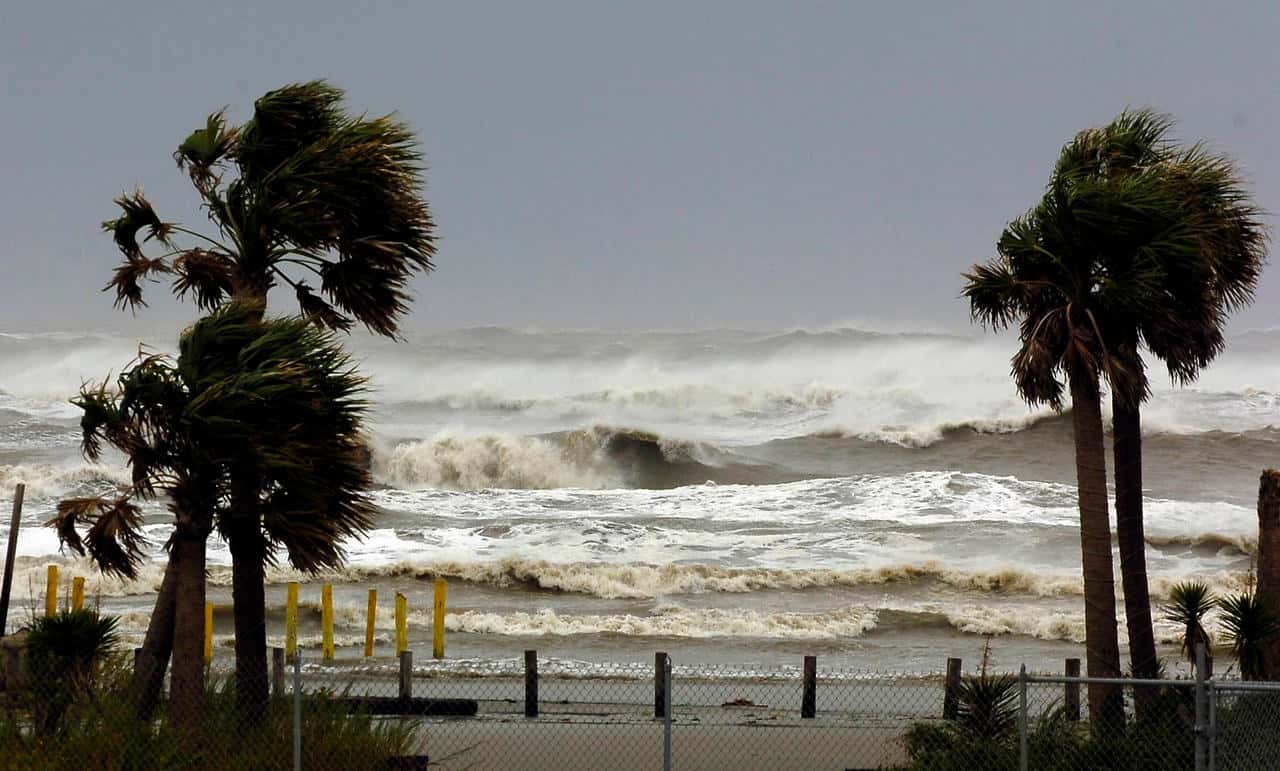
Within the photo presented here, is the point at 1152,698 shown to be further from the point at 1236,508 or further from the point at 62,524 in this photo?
the point at 1236,508

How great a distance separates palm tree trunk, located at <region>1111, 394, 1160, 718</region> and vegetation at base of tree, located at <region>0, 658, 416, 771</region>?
26.6 ft

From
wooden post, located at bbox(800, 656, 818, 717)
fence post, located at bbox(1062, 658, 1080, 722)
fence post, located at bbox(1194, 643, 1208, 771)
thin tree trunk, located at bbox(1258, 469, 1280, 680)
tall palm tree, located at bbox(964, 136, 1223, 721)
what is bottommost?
wooden post, located at bbox(800, 656, 818, 717)

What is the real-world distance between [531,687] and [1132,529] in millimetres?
8461

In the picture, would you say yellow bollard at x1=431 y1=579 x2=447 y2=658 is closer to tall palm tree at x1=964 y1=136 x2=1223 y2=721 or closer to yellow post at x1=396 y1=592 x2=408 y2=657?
yellow post at x1=396 y1=592 x2=408 y2=657

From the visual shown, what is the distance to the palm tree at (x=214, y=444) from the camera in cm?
1446

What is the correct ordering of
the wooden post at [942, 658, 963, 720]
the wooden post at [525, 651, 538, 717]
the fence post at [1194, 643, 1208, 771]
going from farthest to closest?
1. the wooden post at [525, 651, 538, 717]
2. the wooden post at [942, 658, 963, 720]
3. the fence post at [1194, 643, 1208, 771]

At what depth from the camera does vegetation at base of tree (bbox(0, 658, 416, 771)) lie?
1381cm

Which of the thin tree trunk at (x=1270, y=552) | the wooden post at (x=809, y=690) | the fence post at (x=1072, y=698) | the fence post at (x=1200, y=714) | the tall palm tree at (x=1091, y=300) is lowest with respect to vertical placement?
the wooden post at (x=809, y=690)

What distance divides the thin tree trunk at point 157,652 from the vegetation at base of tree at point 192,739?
0.14 m

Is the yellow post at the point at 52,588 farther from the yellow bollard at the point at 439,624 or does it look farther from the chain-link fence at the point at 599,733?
the chain-link fence at the point at 599,733

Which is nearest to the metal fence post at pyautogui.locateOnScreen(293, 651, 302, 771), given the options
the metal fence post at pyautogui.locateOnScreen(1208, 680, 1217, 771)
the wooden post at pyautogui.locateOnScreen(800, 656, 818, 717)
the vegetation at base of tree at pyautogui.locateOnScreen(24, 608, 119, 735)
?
the vegetation at base of tree at pyautogui.locateOnScreen(24, 608, 119, 735)

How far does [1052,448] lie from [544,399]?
1273 inches

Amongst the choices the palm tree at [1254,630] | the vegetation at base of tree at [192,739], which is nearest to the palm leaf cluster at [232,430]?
the vegetation at base of tree at [192,739]

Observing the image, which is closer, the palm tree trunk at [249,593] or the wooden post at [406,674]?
the palm tree trunk at [249,593]
